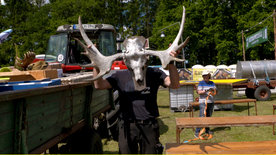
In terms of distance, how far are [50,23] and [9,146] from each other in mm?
33704

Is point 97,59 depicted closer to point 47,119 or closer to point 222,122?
point 47,119

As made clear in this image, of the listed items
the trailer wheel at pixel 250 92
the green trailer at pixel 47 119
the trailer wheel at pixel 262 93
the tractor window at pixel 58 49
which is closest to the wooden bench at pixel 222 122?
the green trailer at pixel 47 119

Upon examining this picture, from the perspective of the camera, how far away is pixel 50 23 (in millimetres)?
32812

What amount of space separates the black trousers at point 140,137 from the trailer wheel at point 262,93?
466 inches

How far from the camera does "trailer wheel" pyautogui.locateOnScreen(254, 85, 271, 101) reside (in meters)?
12.9

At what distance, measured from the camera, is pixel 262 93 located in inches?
515

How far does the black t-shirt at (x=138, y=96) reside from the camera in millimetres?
2922

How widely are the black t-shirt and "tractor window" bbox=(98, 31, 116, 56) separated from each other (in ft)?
15.6

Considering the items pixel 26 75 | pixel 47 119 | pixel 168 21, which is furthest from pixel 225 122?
pixel 168 21

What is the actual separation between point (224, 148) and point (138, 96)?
61.0 inches

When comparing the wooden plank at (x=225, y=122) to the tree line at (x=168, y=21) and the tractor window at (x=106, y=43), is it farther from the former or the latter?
the tree line at (x=168, y=21)

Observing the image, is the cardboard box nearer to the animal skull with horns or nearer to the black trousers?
the animal skull with horns

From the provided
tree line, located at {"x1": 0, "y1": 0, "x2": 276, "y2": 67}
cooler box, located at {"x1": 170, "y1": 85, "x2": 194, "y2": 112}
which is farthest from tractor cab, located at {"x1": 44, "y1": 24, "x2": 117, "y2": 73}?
tree line, located at {"x1": 0, "y1": 0, "x2": 276, "y2": 67}

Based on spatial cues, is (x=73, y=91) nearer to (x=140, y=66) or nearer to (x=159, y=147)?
(x=140, y=66)
